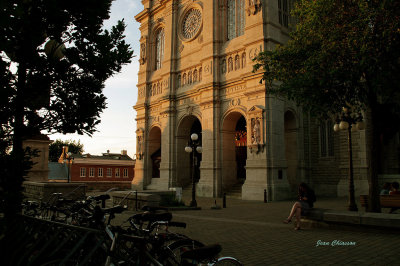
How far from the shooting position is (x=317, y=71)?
1034cm

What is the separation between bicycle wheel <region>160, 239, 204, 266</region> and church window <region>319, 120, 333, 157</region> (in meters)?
21.7

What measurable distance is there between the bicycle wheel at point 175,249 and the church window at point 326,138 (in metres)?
21.7

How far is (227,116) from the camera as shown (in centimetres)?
2458

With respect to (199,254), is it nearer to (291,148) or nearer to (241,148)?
(291,148)

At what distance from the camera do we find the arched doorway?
23.3 meters

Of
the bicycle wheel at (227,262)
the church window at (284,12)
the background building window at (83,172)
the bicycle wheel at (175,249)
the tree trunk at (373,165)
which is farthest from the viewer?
the background building window at (83,172)

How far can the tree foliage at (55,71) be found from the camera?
4.44 meters

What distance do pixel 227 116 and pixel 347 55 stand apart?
14.7 metres

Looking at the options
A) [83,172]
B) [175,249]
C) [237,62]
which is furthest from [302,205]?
Result: [83,172]

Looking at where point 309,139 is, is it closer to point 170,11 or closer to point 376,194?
point 376,194

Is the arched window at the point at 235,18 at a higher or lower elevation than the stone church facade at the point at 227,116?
higher

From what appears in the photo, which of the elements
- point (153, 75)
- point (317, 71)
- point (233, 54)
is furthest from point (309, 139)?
point (153, 75)

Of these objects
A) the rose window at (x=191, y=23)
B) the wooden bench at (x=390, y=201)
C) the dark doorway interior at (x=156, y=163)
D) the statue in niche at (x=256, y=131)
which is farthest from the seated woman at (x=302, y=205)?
the dark doorway interior at (x=156, y=163)

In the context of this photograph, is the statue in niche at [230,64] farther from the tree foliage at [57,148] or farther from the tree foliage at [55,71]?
the tree foliage at [57,148]
